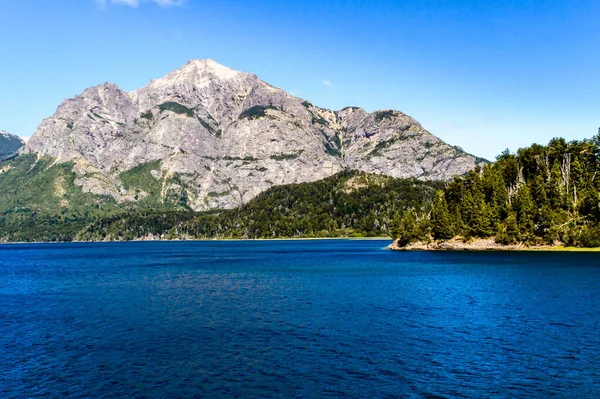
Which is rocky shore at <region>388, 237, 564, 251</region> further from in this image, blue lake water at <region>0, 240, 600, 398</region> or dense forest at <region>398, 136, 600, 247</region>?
blue lake water at <region>0, 240, 600, 398</region>

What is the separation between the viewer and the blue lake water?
114 ft

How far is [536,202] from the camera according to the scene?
170500 mm

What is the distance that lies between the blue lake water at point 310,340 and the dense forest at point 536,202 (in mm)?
75742

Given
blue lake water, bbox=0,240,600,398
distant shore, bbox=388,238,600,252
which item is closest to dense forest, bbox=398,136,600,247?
distant shore, bbox=388,238,600,252

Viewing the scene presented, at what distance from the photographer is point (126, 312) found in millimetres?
67125

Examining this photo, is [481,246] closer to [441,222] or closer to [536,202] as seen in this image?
[441,222]

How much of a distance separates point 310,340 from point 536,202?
150 metres

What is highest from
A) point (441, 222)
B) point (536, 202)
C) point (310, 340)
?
point (536, 202)

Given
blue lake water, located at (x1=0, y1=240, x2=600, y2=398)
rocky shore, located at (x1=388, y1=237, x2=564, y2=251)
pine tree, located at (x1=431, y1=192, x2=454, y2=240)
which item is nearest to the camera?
blue lake water, located at (x1=0, y1=240, x2=600, y2=398)

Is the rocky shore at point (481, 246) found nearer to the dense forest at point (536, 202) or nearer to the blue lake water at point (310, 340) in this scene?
the dense forest at point (536, 202)

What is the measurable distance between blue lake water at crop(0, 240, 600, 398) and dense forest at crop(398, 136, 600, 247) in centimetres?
7574

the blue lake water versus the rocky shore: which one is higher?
the rocky shore

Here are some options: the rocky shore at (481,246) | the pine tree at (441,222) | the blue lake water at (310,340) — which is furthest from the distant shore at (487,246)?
the blue lake water at (310,340)

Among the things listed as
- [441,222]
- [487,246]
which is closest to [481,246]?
[487,246]
